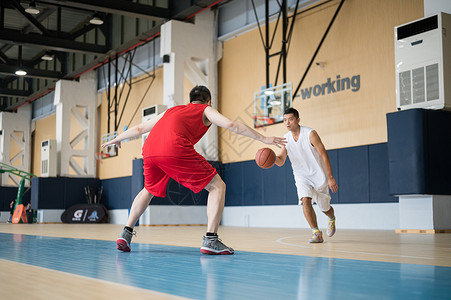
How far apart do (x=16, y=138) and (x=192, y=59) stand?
14402 mm

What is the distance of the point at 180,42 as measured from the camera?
14570mm

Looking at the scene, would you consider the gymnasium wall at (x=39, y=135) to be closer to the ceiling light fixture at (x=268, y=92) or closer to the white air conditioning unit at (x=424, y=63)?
the ceiling light fixture at (x=268, y=92)

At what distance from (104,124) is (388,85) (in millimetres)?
12882

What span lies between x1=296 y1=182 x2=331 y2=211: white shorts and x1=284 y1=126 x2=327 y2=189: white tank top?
0.16ft

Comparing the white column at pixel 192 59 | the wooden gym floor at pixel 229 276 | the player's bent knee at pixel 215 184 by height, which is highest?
the white column at pixel 192 59

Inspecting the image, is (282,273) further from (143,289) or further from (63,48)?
(63,48)

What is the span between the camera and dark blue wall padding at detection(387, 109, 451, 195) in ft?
28.2

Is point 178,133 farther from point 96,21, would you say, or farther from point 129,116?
point 129,116

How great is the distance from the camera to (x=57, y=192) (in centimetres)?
1975

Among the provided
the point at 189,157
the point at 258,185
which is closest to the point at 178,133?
the point at 189,157

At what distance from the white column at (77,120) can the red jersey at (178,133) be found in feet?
52.1

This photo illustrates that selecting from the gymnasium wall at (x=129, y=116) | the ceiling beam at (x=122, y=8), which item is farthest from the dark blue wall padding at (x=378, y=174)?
the gymnasium wall at (x=129, y=116)

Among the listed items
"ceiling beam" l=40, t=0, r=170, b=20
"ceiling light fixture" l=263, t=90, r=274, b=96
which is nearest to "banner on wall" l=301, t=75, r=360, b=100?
"ceiling light fixture" l=263, t=90, r=274, b=96

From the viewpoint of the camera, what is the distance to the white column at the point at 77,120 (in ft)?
65.1
